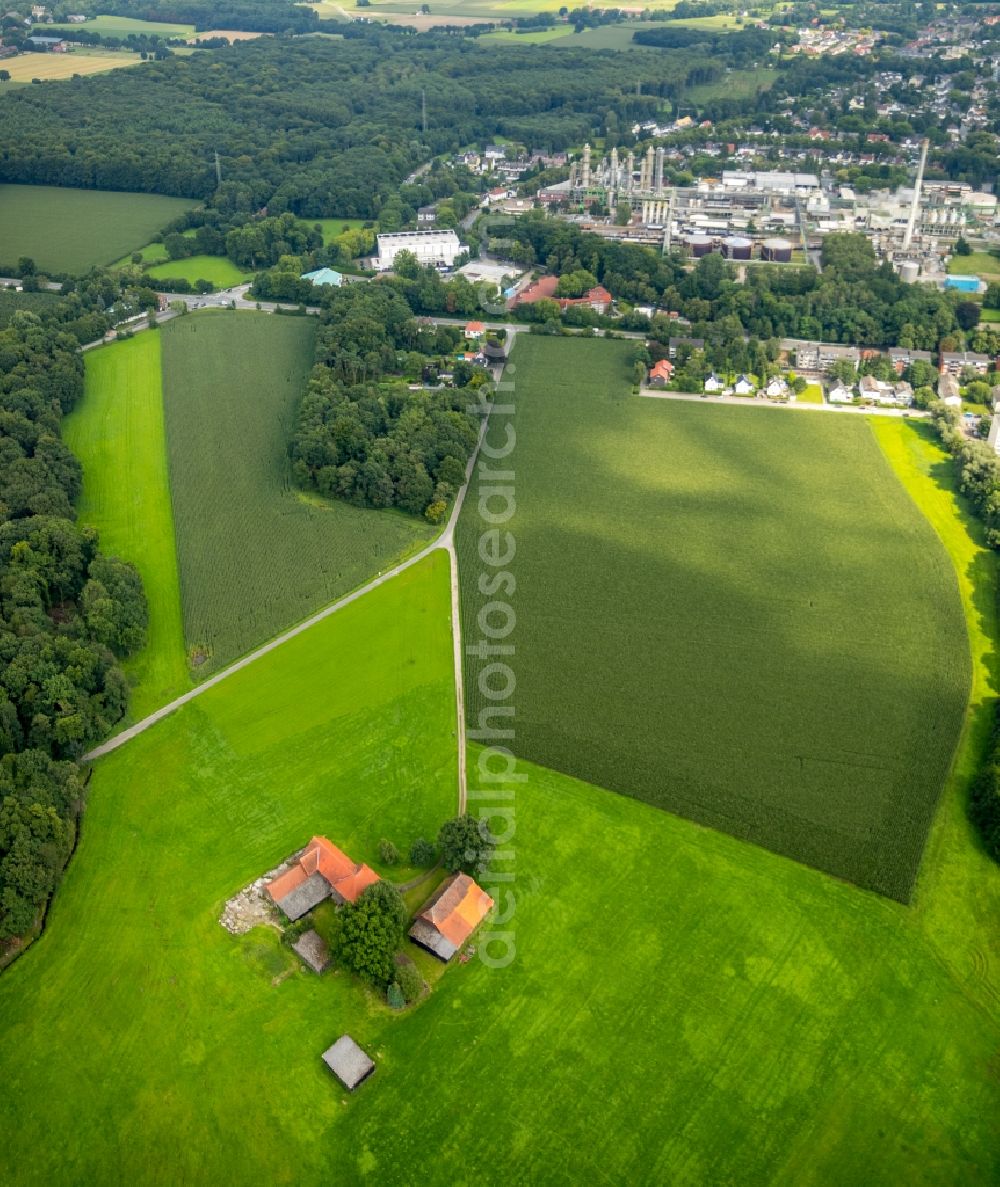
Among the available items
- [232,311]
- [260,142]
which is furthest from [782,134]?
[232,311]

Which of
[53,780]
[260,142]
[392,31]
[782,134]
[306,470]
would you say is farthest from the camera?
[392,31]

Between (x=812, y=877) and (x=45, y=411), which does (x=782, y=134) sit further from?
(x=812, y=877)

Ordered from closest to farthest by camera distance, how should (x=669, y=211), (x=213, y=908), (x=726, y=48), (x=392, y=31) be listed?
1. (x=213, y=908)
2. (x=669, y=211)
3. (x=726, y=48)
4. (x=392, y=31)

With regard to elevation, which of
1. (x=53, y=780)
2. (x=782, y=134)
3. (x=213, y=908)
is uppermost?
(x=782, y=134)

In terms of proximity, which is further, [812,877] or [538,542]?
[538,542]

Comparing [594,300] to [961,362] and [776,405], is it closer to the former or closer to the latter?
[776,405]

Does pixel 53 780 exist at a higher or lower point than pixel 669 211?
lower
